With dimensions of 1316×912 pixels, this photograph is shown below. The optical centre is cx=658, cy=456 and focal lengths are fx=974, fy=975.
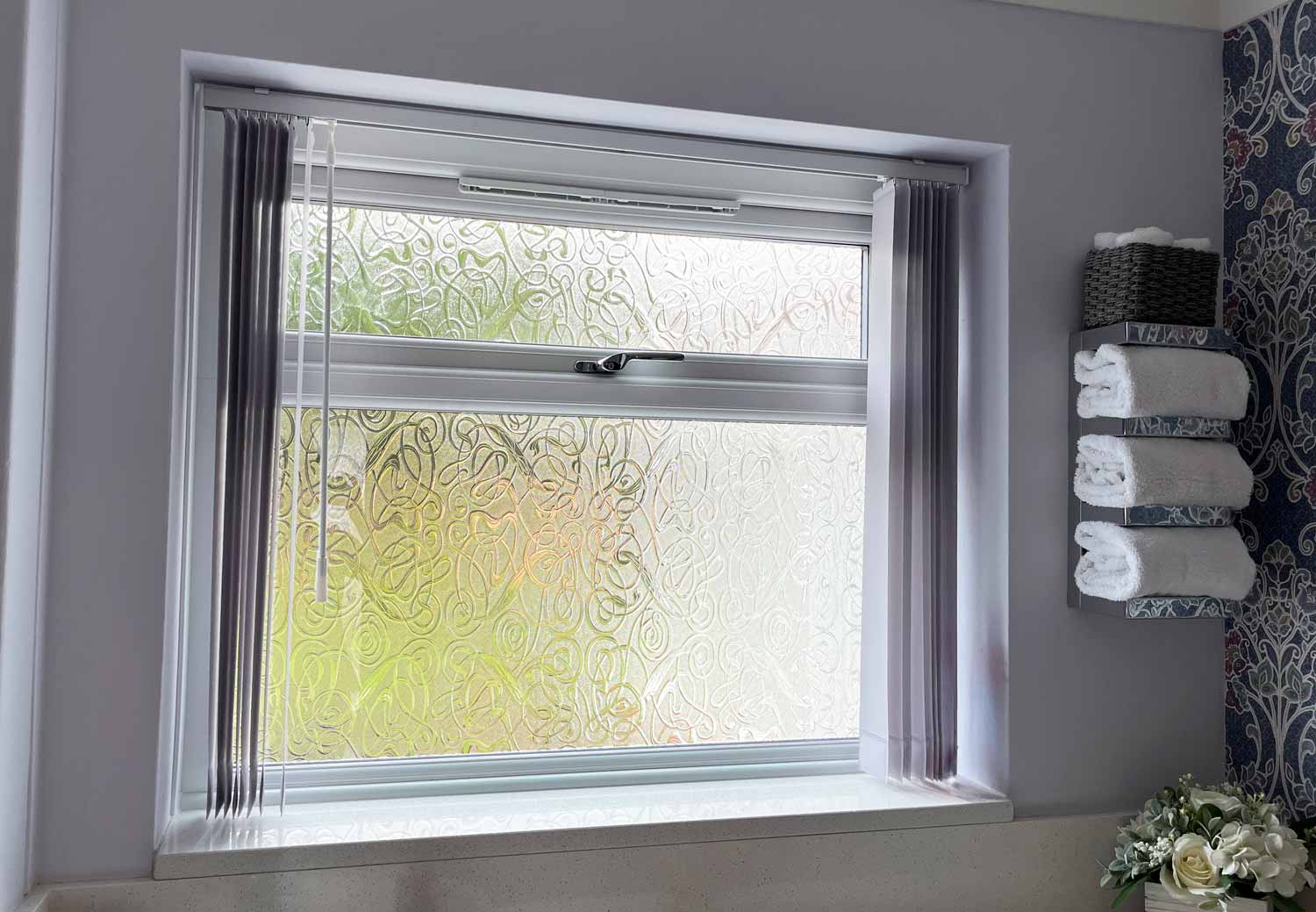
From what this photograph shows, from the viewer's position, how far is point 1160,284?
1.44m

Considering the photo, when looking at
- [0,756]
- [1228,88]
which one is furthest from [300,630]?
[1228,88]

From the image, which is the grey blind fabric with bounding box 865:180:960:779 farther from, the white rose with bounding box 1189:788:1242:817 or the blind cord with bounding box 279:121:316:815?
the blind cord with bounding box 279:121:316:815

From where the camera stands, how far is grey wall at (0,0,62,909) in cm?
106

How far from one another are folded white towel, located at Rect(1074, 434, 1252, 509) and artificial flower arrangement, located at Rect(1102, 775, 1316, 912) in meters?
0.44

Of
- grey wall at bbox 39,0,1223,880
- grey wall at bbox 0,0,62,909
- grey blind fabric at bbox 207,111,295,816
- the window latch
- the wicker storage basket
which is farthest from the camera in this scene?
the window latch

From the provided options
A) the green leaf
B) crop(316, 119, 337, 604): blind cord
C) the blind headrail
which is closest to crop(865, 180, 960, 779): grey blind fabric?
the blind headrail

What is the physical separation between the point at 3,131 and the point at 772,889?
1356mm

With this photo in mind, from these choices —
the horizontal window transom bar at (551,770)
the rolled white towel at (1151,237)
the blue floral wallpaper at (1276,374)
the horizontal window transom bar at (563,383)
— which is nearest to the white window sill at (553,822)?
the horizontal window transom bar at (551,770)

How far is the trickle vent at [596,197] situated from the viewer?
1.50 metres

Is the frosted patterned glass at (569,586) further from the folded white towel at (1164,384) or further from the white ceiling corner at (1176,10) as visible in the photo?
the white ceiling corner at (1176,10)

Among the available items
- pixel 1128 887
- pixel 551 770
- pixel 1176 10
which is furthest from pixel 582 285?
pixel 1128 887

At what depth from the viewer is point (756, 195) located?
162cm

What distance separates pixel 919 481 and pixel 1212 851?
0.65m

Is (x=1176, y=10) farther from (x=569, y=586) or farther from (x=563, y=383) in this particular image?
(x=569, y=586)
